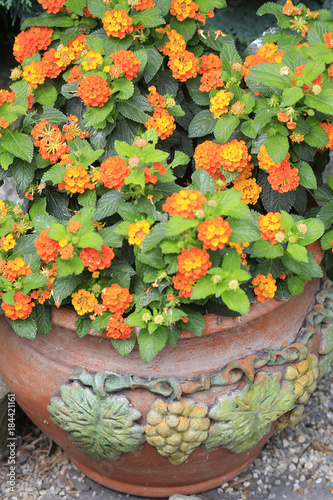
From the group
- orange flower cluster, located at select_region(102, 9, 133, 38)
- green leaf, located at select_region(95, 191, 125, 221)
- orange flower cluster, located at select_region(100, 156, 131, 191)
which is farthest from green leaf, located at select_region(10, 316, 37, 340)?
orange flower cluster, located at select_region(102, 9, 133, 38)

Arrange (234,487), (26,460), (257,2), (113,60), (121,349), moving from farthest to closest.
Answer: (257,2)
(26,460)
(234,487)
(113,60)
(121,349)

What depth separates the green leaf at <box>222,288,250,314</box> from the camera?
1.31 metres

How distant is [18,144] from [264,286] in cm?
84

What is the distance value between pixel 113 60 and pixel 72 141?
27 centimetres

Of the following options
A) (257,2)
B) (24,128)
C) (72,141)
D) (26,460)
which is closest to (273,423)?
(26,460)

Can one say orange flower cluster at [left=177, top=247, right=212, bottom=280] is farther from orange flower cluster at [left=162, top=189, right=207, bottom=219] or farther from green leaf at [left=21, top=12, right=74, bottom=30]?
green leaf at [left=21, top=12, right=74, bottom=30]

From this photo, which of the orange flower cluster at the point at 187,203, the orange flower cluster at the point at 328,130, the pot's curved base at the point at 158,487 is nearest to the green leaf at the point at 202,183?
the orange flower cluster at the point at 187,203

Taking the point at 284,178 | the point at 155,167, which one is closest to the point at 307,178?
the point at 284,178

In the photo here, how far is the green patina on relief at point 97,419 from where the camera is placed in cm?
150

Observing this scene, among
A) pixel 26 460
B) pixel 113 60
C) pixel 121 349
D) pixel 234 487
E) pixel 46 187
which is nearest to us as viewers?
pixel 121 349

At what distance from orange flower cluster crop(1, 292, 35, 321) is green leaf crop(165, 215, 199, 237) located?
48 centimetres

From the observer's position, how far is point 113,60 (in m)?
1.67

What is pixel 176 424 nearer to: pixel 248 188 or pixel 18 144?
pixel 248 188

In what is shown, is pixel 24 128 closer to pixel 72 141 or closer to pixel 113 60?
pixel 72 141
